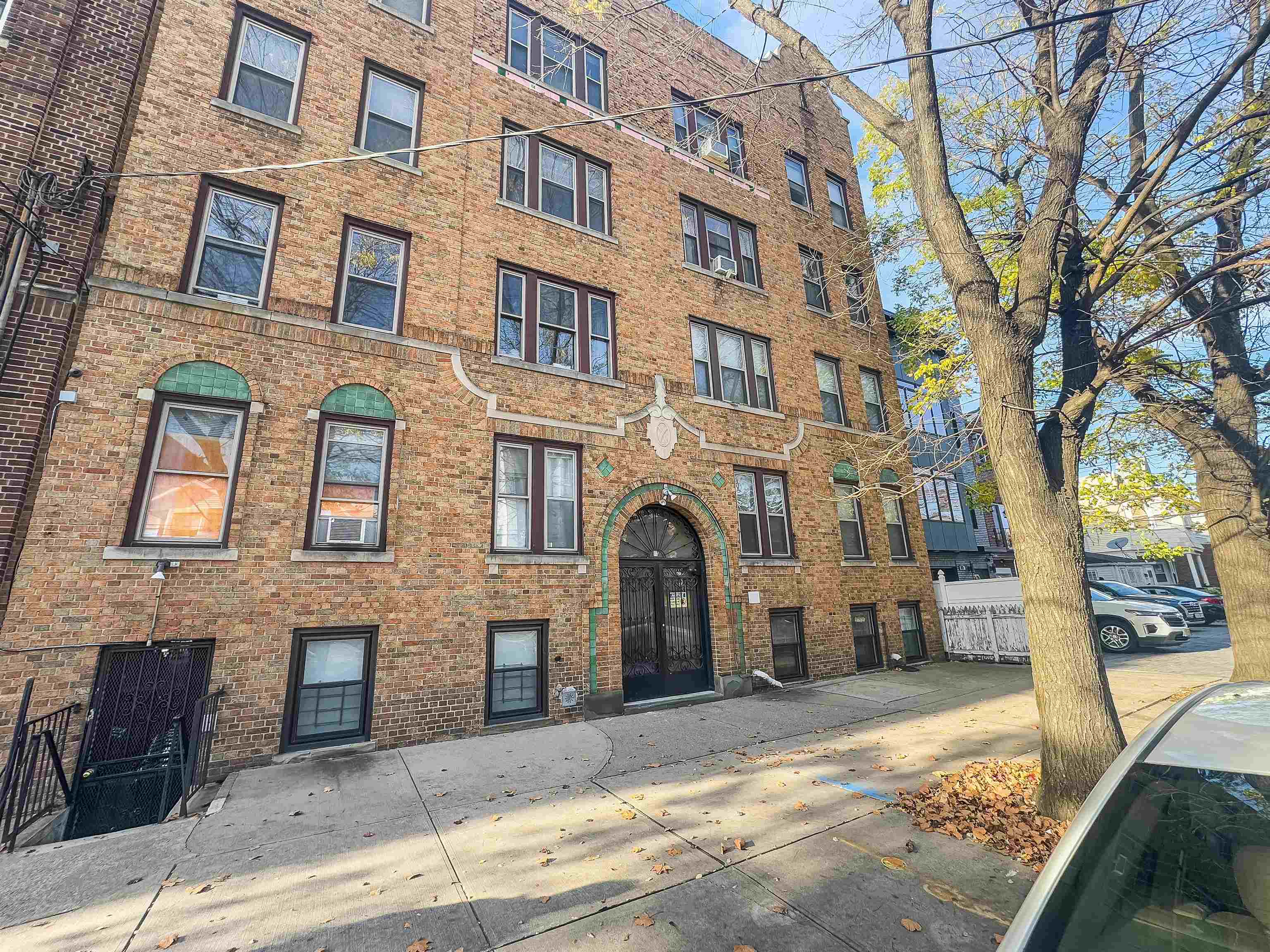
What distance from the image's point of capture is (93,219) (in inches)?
268

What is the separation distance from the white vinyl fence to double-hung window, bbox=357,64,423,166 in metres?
14.7

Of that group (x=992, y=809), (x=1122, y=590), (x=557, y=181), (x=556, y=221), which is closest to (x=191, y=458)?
(x=556, y=221)

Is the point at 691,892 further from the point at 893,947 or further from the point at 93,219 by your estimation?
the point at 93,219

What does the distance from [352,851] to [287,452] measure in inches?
195

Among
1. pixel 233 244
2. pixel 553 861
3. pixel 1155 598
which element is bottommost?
pixel 553 861

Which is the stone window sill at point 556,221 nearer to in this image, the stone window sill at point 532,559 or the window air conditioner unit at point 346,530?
the window air conditioner unit at point 346,530

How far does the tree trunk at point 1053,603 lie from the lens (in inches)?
167

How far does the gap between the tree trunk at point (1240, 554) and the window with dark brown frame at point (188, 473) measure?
501 inches

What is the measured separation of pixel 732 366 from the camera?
39.4ft

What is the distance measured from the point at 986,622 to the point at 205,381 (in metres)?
15.4

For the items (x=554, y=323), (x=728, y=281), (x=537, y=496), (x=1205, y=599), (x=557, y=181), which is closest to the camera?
(x=537, y=496)

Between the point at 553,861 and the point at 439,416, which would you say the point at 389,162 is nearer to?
the point at 439,416

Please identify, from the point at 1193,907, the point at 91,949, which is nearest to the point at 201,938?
the point at 91,949

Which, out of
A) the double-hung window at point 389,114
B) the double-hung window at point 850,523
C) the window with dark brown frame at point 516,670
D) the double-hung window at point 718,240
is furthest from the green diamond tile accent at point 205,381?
the double-hung window at point 850,523
